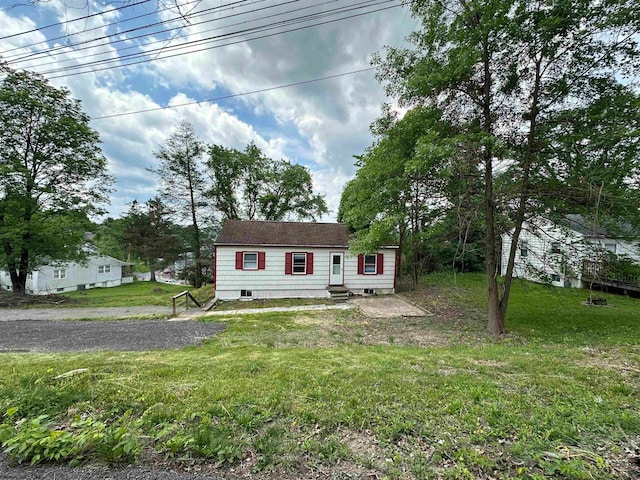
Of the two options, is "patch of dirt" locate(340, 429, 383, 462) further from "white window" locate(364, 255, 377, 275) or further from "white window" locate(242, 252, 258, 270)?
"white window" locate(364, 255, 377, 275)

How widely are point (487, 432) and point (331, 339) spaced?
469 cm

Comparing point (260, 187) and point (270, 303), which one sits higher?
point (260, 187)

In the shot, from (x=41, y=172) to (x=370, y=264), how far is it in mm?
16885

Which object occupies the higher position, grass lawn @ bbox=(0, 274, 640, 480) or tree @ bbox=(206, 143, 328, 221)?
tree @ bbox=(206, 143, 328, 221)

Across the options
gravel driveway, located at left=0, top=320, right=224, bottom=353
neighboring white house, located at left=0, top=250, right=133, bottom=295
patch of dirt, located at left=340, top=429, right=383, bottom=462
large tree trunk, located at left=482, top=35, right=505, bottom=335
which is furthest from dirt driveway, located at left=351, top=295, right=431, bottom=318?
neighboring white house, located at left=0, top=250, right=133, bottom=295

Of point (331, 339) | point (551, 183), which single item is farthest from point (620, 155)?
point (331, 339)

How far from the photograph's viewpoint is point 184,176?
2009 cm

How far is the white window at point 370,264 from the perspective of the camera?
14.5 meters

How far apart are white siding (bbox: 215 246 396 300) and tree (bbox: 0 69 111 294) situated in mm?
7469

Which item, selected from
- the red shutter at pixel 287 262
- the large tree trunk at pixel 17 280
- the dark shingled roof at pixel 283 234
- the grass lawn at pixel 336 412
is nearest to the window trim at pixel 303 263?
the red shutter at pixel 287 262

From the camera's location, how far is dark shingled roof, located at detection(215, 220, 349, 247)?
1380cm

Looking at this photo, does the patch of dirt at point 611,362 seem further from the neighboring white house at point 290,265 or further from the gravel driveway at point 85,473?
the neighboring white house at point 290,265

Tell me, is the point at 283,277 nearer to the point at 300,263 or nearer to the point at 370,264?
the point at 300,263

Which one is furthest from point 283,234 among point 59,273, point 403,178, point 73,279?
point 73,279
